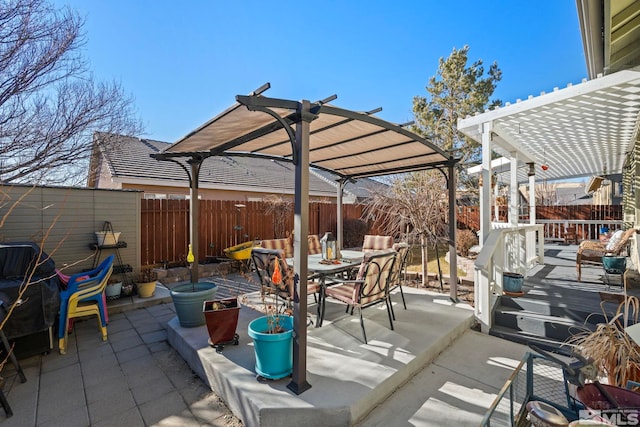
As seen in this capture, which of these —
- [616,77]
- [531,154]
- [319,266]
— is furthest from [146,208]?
[531,154]

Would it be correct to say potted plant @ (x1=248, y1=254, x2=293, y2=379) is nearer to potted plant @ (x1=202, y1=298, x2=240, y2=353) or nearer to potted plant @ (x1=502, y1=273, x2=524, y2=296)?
potted plant @ (x1=202, y1=298, x2=240, y2=353)

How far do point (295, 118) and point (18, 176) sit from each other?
6954 millimetres

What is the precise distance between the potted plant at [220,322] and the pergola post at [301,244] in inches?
36.4

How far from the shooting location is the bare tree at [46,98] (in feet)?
17.2

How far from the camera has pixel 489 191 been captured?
4.44m

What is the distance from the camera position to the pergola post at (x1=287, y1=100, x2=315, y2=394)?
237cm

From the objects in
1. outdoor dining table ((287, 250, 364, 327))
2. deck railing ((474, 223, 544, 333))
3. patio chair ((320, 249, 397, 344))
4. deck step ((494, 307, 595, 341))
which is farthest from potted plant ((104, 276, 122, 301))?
deck step ((494, 307, 595, 341))

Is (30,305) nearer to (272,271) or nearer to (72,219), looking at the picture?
(72,219)

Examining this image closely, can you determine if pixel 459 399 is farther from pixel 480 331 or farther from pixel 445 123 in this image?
pixel 445 123

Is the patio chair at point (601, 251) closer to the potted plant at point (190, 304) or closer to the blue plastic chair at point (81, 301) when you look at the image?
the potted plant at point (190, 304)

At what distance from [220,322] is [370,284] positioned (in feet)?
5.70

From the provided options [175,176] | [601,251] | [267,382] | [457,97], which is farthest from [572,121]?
[175,176]

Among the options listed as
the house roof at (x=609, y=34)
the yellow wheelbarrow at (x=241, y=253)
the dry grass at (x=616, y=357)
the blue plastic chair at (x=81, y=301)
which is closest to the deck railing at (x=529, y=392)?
the dry grass at (x=616, y=357)

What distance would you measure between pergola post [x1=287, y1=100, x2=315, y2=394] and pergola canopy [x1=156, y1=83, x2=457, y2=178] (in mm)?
71
